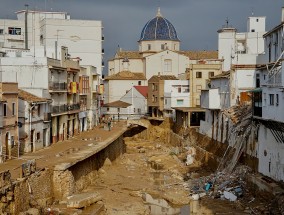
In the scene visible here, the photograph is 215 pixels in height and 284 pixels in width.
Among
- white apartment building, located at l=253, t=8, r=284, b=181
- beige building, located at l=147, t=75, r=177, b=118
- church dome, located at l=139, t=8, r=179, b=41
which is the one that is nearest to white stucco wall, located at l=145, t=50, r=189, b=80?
church dome, located at l=139, t=8, r=179, b=41

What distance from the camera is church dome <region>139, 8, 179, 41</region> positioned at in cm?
10945

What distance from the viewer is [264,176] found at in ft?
118

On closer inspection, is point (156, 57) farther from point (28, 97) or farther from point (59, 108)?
point (28, 97)

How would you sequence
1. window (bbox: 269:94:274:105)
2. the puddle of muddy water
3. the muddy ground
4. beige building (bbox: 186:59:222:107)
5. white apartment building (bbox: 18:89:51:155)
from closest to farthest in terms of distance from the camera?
window (bbox: 269:94:274:105)
the muddy ground
the puddle of muddy water
white apartment building (bbox: 18:89:51:155)
beige building (bbox: 186:59:222:107)

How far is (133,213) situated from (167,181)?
474 inches

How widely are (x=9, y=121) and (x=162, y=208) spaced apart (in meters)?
13.5

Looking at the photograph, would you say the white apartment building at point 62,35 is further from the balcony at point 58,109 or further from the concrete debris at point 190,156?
the concrete debris at point 190,156

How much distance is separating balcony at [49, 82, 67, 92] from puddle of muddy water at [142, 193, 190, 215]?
715 inches

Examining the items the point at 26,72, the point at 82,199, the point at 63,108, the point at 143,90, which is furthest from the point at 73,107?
the point at 143,90

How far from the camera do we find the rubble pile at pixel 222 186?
36312mm

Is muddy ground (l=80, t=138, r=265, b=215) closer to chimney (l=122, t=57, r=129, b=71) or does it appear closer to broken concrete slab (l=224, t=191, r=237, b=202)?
broken concrete slab (l=224, t=191, r=237, b=202)

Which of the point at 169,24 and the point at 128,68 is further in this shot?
the point at 169,24

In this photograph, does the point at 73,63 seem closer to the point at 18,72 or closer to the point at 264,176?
the point at 18,72

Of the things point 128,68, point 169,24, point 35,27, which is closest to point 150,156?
point 35,27
